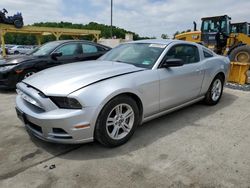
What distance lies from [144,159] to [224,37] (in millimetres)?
9696

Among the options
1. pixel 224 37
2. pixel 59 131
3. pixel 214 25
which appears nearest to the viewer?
pixel 59 131

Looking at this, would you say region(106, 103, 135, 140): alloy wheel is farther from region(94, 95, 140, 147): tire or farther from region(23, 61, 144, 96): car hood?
region(23, 61, 144, 96): car hood

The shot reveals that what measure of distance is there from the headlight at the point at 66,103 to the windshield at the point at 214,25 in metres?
10.2

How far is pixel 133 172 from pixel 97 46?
5.50m

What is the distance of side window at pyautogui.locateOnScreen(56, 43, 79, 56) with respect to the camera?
652cm

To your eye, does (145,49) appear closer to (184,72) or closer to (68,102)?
(184,72)

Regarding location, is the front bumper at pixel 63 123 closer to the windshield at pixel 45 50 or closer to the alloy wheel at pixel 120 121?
the alloy wheel at pixel 120 121

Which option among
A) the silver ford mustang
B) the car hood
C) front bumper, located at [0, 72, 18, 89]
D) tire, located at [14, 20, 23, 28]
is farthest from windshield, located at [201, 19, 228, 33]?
tire, located at [14, 20, 23, 28]

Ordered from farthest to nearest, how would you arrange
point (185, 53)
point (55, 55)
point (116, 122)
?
1. point (55, 55)
2. point (185, 53)
3. point (116, 122)

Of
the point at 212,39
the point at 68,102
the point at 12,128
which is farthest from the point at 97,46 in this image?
the point at 212,39

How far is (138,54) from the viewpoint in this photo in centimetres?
374

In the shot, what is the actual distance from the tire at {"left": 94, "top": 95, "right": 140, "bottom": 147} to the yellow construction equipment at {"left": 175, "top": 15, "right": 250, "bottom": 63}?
321 inches

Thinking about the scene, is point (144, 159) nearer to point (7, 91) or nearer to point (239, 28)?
point (7, 91)

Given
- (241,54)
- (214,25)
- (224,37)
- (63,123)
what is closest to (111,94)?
(63,123)
